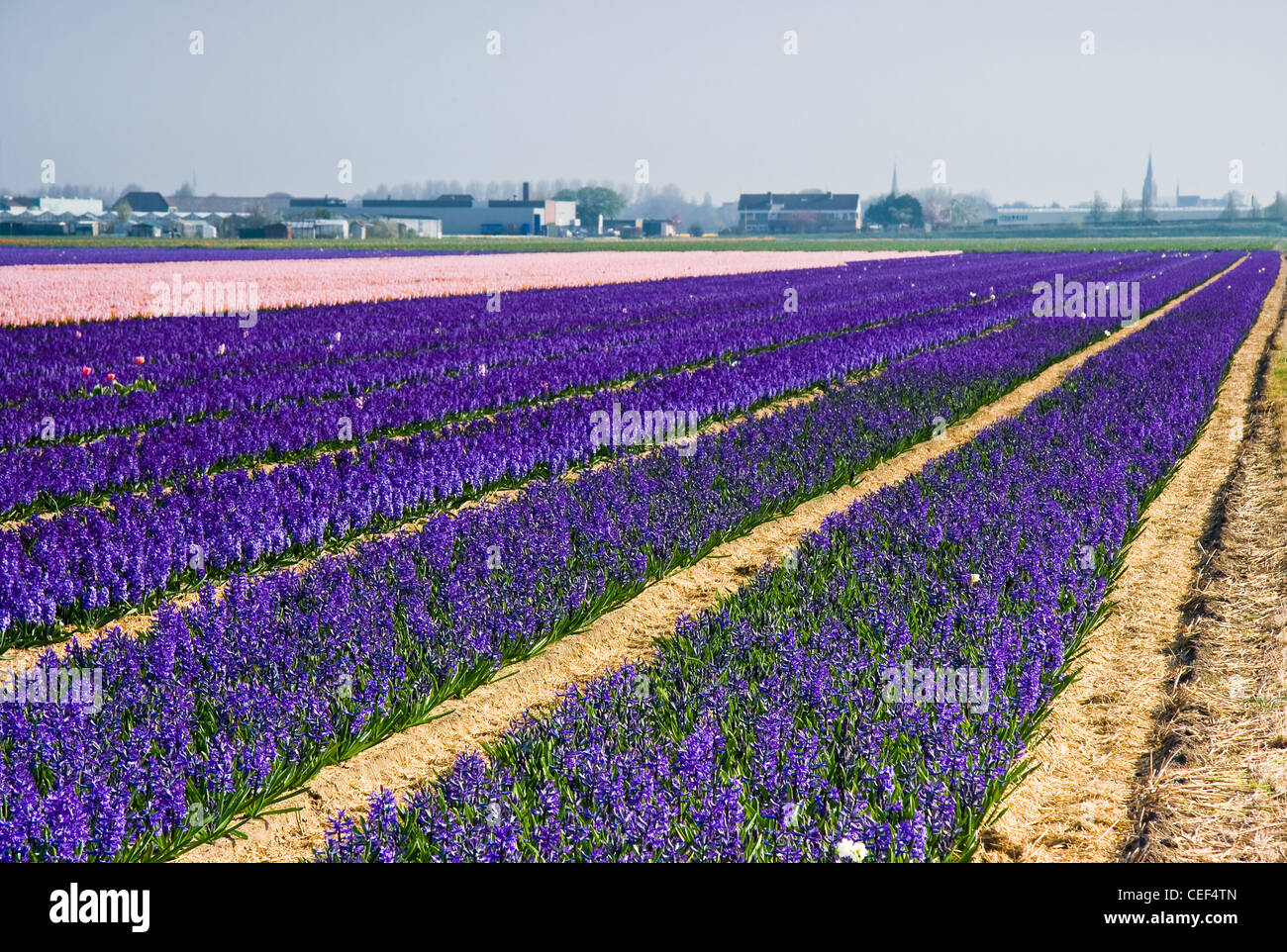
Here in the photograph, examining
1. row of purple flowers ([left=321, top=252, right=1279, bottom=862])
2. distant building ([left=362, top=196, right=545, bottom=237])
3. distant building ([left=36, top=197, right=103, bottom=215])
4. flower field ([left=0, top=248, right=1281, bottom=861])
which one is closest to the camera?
row of purple flowers ([left=321, top=252, right=1279, bottom=862])

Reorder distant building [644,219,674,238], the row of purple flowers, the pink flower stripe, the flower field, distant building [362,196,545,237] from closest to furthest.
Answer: the row of purple flowers
the flower field
the pink flower stripe
distant building [362,196,545,237]
distant building [644,219,674,238]

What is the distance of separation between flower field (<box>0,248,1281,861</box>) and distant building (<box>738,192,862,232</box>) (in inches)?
5108

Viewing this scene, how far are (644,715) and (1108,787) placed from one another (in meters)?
1.98

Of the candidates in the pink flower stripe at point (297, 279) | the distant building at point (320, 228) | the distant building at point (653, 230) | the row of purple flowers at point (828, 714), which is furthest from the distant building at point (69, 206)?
the row of purple flowers at point (828, 714)

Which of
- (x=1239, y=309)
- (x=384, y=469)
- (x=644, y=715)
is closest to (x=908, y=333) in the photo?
(x=1239, y=309)

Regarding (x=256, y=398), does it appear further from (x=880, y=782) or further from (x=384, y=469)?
(x=880, y=782)

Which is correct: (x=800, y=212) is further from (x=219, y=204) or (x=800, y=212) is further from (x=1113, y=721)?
(x=1113, y=721)

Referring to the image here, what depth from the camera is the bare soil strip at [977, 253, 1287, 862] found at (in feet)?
13.4

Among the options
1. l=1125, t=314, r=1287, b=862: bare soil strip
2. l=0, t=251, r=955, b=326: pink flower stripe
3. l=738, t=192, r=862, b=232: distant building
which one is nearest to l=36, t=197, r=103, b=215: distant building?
l=738, t=192, r=862, b=232: distant building

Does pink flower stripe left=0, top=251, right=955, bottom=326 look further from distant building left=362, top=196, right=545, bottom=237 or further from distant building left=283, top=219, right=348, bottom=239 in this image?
distant building left=362, top=196, right=545, bottom=237

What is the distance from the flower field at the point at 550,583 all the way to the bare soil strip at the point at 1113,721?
0.21m

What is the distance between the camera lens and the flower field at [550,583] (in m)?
3.73

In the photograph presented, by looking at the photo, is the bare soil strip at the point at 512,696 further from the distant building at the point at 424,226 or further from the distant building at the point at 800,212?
the distant building at the point at 800,212

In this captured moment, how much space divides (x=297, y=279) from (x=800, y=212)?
117 meters
